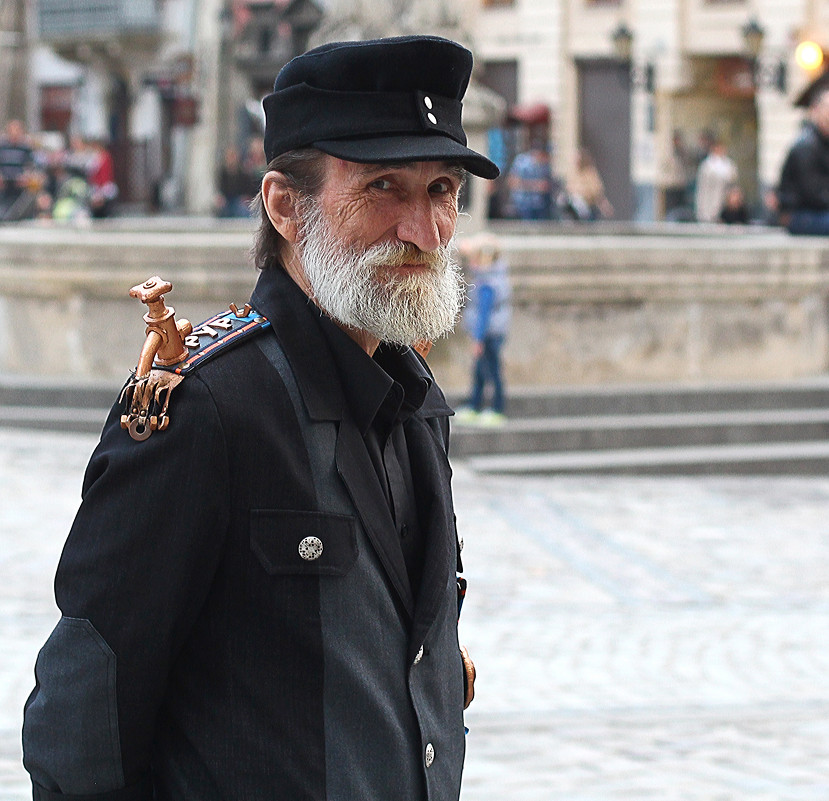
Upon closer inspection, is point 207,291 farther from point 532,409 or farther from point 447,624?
point 447,624

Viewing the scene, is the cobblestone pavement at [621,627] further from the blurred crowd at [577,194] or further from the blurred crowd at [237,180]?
the blurred crowd at [237,180]

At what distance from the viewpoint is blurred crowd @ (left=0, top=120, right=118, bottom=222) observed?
23.3 metres

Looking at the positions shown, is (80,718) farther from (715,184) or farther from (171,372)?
(715,184)

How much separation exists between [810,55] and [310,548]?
15.4 meters

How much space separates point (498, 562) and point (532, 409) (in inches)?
125

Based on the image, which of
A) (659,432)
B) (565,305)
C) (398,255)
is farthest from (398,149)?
(565,305)

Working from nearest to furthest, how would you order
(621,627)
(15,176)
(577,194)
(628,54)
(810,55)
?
(621,627) < (810,55) < (15,176) < (577,194) < (628,54)

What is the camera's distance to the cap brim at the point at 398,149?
225cm

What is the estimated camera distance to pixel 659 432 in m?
11.1

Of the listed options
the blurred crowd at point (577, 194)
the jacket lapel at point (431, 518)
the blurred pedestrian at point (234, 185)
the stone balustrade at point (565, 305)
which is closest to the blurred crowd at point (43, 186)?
the blurred pedestrian at point (234, 185)

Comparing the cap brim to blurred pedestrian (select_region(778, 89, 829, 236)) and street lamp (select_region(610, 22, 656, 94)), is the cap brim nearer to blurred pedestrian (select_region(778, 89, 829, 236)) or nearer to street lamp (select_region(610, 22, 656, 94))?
blurred pedestrian (select_region(778, 89, 829, 236))

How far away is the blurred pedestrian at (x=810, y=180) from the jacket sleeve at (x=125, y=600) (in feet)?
40.4

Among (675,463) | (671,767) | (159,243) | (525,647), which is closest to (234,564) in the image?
(671,767)

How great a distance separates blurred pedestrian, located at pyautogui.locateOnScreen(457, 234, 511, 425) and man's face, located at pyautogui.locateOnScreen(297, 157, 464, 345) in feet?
27.2
